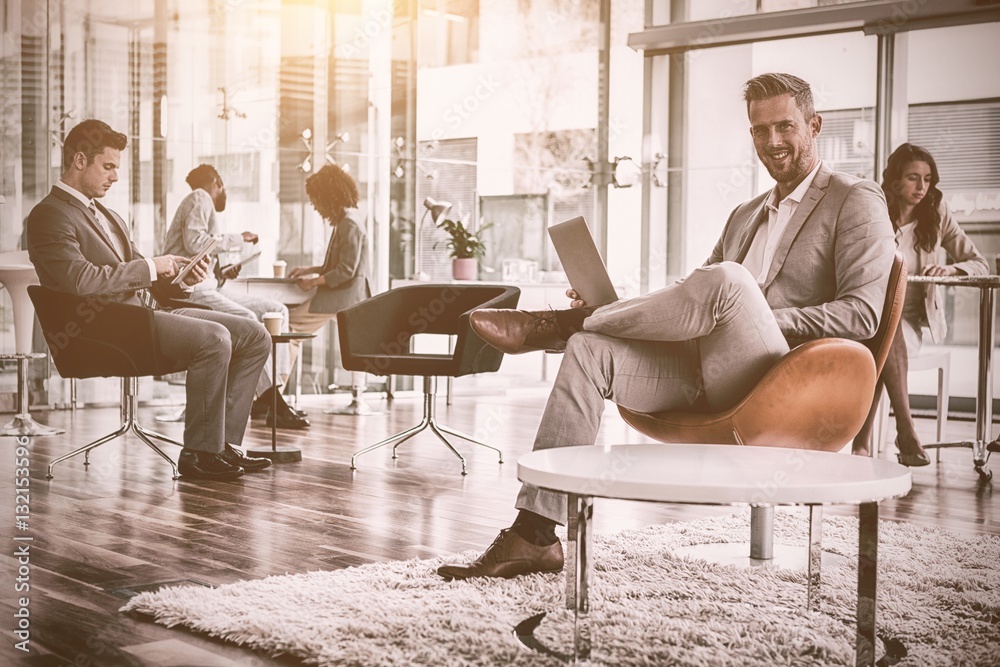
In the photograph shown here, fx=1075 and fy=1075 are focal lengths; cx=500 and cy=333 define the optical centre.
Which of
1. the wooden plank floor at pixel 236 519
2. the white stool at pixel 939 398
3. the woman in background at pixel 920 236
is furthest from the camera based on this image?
the white stool at pixel 939 398

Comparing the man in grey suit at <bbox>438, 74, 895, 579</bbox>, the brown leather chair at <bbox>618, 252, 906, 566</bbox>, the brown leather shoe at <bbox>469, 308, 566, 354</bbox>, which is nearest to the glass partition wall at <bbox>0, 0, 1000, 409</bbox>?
the man in grey suit at <bbox>438, 74, 895, 579</bbox>

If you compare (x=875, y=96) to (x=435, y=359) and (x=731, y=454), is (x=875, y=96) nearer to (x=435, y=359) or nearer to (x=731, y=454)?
(x=435, y=359)

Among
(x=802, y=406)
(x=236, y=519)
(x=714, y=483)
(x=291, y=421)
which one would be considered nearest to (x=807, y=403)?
(x=802, y=406)

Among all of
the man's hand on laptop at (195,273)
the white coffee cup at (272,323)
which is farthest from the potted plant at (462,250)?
the man's hand on laptop at (195,273)

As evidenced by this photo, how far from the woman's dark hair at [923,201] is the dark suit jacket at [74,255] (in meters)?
3.47

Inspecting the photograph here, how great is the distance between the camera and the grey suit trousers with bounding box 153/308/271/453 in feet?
14.0

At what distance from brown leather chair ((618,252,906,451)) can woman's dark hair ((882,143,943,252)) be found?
2583 millimetres

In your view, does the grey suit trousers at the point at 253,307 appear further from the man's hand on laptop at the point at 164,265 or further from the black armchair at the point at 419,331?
the man's hand on laptop at the point at 164,265

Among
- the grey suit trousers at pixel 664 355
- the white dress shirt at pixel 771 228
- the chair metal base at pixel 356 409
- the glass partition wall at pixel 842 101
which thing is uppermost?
the glass partition wall at pixel 842 101

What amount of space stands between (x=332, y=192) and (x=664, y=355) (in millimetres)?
4292

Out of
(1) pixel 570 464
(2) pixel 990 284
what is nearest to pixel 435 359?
(2) pixel 990 284

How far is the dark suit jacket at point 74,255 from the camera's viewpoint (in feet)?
13.5

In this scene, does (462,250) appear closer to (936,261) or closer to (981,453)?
(936,261)

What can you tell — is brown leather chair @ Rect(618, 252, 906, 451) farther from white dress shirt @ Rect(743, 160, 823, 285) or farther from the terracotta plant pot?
the terracotta plant pot
